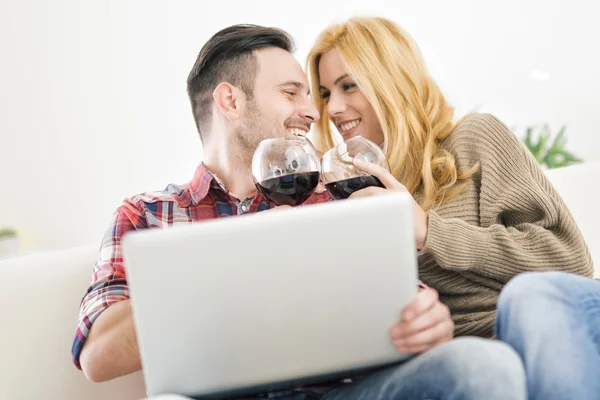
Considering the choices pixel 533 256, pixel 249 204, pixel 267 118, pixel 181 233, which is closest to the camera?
pixel 181 233

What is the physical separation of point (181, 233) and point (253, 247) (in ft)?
0.30

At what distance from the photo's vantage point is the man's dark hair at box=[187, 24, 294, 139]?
2.02 meters

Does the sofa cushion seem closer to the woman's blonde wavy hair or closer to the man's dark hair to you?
the man's dark hair

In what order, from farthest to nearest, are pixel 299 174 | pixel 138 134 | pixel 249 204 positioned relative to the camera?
pixel 138 134 → pixel 249 204 → pixel 299 174

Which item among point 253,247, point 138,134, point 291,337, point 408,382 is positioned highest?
point 138,134

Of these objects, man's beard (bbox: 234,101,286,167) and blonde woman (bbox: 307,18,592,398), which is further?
man's beard (bbox: 234,101,286,167)

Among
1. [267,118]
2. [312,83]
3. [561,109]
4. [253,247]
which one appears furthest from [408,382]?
[561,109]

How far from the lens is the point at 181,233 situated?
2.88 ft

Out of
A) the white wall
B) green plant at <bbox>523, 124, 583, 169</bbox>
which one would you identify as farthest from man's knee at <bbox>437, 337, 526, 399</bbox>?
green plant at <bbox>523, 124, 583, 169</bbox>

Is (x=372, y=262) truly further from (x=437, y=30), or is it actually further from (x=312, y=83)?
(x=437, y=30)

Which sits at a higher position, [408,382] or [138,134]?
[138,134]

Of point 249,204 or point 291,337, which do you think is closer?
point 291,337

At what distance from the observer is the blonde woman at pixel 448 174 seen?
1.58 metres

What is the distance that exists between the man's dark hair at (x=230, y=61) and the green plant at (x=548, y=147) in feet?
8.27
